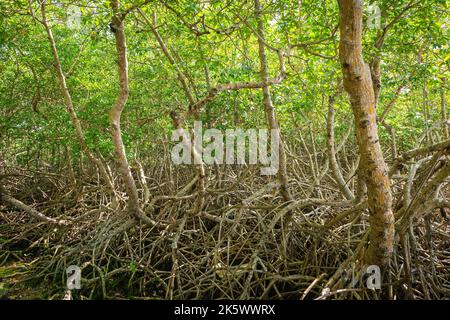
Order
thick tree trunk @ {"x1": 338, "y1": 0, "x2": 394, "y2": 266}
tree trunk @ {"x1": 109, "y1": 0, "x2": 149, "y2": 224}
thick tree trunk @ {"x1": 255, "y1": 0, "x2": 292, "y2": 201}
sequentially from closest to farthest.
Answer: thick tree trunk @ {"x1": 338, "y1": 0, "x2": 394, "y2": 266} < tree trunk @ {"x1": 109, "y1": 0, "x2": 149, "y2": 224} < thick tree trunk @ {"x1": 255, "y1": 0, "x2": 292, "y2": 201}

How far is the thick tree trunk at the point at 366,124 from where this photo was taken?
163cm

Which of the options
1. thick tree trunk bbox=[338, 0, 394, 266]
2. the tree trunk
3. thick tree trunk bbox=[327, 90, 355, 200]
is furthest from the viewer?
thick tree trunk bbox=[327, 90, 355, 200]

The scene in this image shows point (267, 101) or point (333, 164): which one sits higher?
point (267, 101)

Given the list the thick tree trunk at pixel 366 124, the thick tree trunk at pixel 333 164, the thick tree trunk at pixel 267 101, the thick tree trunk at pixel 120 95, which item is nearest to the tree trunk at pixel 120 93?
the thick tree trunk at pixel 120 95

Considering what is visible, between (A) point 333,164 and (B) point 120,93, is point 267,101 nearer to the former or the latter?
(A) point 333,164

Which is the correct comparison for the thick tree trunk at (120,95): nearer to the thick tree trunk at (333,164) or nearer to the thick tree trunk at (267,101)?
the thick tree trunk at (267,101)

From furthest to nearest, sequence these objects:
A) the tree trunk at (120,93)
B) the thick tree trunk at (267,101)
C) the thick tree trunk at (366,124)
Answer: the thick tree trunk at (267,101)
the tree trunk at (120,93)
the thick tree trunk at (366,124)

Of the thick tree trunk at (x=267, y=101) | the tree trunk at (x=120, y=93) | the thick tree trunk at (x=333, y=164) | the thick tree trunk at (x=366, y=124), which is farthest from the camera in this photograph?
the thick tree trunk at (x=333, y=164)

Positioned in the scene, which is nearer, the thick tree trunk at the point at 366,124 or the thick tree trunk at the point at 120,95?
the thick tree trunk at the point at 366,124

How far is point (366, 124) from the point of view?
5.82ft

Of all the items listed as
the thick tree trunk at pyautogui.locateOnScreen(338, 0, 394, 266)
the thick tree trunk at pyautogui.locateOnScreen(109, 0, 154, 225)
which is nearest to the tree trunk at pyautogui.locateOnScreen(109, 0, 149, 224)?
the thick tree trunk at pyautogui.locateOnScreen(109, 0, 154, 225)

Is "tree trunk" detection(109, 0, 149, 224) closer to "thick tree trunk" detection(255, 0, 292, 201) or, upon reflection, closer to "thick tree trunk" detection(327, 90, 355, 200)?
"thick tree trunk" detection(255, 0, 292, 201)

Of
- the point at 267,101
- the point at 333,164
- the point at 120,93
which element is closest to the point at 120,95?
the point at 120,93

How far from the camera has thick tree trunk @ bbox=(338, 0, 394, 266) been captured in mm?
1630
